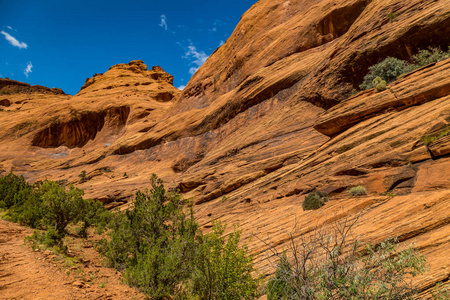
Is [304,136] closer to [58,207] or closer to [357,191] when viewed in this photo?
[357,191]

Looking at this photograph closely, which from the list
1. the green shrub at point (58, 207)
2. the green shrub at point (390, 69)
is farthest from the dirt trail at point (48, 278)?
the green shrub at point (390, 69)

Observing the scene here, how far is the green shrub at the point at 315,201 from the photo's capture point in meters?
11.4

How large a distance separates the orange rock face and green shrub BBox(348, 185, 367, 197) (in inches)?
15.9

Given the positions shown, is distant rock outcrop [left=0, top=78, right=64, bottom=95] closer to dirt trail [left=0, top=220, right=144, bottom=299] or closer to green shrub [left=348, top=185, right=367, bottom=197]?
dirt trail [left=0, top=220, right=144, bottom=299]

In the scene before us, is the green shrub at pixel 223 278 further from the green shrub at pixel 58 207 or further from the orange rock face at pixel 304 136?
the green shrub at pixel 58 207

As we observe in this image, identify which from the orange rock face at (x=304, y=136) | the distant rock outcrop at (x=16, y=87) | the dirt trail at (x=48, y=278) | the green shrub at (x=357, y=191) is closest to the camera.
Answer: the dirt trail at (x=48, y=278)

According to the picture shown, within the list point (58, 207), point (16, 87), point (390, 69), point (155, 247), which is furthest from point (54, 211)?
point (16, 87)

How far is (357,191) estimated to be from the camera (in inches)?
426

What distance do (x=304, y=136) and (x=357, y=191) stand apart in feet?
28.4

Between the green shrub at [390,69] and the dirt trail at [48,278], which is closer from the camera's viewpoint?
the dirt trail at [48,278]

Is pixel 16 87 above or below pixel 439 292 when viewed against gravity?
above

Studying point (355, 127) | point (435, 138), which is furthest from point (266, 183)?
point (435, 138)

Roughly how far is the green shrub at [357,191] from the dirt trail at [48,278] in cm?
990

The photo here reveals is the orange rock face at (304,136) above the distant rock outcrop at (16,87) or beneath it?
beneath
